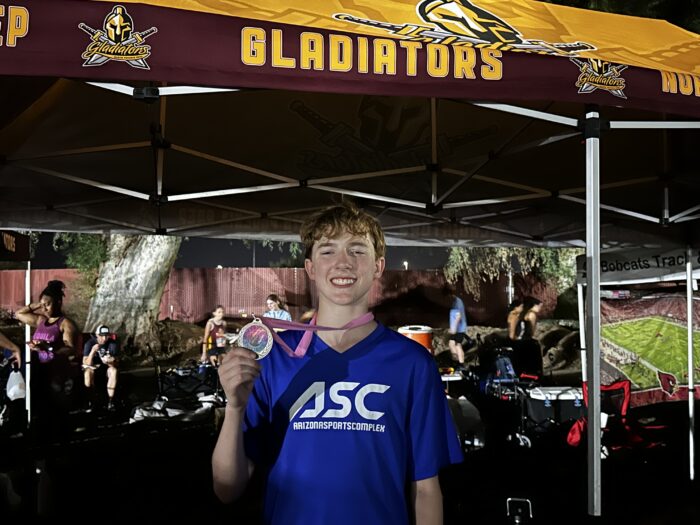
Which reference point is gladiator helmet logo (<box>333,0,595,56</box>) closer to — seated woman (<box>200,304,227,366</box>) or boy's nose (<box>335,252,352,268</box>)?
boy's nose (<box>335,252,352,268</box>)

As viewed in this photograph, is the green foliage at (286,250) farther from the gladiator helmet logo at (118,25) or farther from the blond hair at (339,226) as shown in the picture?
the blond hair at (339,226)

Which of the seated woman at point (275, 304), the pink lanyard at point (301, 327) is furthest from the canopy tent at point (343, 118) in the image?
the seated woman at point (275, 304)

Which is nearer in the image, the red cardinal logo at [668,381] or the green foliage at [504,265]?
the red cardinal logo at [668,381]

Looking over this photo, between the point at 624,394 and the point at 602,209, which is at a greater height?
the point at 602,209

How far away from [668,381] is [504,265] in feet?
9.65

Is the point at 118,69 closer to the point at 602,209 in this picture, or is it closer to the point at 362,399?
the point at 362,399

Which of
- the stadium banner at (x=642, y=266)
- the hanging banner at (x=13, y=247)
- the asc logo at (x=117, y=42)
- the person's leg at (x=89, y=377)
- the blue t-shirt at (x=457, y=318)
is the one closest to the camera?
the asc logo at (x=117, y=42)

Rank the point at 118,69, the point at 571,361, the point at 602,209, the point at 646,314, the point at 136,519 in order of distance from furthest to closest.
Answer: the point at 571,361 → the point at 646,314 → the point at 602,209 → the point at 136,519 → the point at 118,69

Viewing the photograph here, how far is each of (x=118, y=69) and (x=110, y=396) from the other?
6738 mm

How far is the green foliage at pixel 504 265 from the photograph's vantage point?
9172 mm

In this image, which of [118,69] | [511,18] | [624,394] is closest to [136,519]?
[118,69]

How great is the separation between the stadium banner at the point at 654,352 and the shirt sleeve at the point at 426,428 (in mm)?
7547

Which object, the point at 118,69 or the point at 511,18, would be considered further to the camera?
the point at 511,18

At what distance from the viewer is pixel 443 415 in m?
1.63
